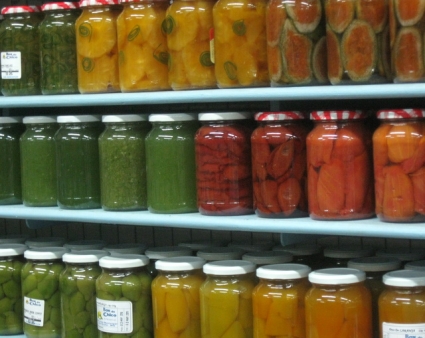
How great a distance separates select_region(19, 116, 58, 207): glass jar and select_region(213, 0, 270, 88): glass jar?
0.57m

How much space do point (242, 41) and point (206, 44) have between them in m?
0.11

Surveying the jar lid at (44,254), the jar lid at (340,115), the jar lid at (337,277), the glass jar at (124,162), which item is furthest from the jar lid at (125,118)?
the jar lid at (337,277)

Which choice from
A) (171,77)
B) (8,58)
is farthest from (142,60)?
(8,58)

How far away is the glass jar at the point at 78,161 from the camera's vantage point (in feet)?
6.95

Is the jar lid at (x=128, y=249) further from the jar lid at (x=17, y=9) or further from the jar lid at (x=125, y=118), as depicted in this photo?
the jar lid at (x=17, y=9)

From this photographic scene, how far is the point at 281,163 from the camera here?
182 cm

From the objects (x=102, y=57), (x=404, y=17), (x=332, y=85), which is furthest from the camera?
(x=102, y=57)

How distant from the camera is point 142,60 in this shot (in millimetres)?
2010

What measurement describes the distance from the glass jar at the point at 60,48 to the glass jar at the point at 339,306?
33.3 inches

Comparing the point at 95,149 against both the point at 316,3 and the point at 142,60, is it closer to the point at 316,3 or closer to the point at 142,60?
the point at 142,60

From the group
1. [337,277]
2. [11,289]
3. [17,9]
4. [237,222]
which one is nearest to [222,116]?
[237,222]

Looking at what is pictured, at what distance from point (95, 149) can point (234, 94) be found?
47cm

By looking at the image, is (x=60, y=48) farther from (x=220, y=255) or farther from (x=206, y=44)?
(x=220, y=255)

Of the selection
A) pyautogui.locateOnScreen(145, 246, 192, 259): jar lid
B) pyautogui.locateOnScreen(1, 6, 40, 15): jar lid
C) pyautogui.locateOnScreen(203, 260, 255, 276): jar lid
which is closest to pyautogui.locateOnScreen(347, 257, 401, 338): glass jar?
pyautogui.locateOnScreen(203, 260, 255, 276): jar lid
